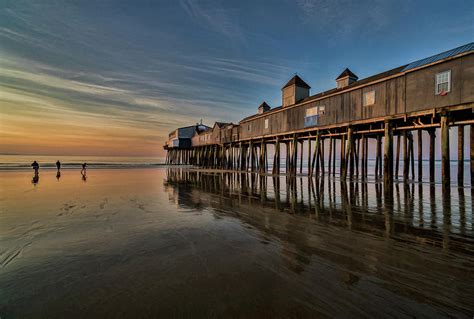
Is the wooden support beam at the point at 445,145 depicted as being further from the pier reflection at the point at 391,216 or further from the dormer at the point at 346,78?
the dormer at the point at 346,78

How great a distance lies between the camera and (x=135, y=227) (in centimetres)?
632

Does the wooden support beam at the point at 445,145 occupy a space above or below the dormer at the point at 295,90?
below

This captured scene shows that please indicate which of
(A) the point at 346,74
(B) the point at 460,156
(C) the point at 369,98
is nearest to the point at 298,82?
(A) the point at 346,74

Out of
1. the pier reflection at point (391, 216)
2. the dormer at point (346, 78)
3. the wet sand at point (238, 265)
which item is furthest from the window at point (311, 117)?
the wet sand at point (238, 265)

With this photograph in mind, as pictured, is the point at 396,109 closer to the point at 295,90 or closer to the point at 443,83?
the point at 443,83

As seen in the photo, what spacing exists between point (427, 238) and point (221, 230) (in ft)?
15.6

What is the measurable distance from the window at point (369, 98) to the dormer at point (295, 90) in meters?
11.1

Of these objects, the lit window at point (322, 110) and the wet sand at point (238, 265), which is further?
the lit window at point (322, 110)

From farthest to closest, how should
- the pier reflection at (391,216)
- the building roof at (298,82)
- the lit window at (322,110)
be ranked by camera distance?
the building roof at (298,82), the lit window at (322,110), the pier reflection at (391,216)

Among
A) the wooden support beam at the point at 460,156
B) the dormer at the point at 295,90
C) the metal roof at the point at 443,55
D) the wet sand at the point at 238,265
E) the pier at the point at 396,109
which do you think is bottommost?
the wet sand at the point at 238,265

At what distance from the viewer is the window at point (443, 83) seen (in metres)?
13.8

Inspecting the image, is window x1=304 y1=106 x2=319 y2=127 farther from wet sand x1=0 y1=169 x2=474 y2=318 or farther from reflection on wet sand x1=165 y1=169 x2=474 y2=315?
wet sand x1=0 y1=169 x2=474 y2=318

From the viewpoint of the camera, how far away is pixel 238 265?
392cm

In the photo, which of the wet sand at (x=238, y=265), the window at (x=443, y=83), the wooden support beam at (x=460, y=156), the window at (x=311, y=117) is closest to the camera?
the wet sand at (x=238, y=265)
